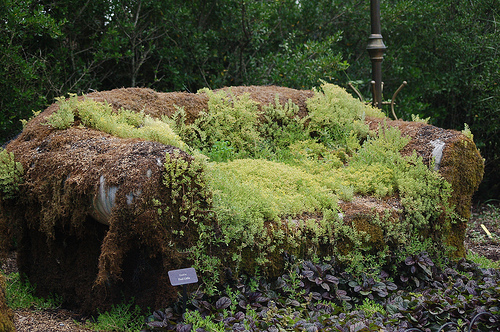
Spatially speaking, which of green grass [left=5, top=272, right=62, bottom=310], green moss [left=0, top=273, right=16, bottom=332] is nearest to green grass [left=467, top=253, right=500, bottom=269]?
green grass [left=5, top=272, right=62, bottom=310]

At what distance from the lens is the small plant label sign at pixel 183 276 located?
2.99m

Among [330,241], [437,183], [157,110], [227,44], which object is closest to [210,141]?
[157,110]

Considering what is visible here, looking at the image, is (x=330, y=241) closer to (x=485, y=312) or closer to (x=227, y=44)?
(x=485, y=312)

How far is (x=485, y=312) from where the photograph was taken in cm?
316

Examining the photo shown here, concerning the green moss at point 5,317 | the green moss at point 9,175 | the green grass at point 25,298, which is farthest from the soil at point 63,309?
the green moss at point 9,175

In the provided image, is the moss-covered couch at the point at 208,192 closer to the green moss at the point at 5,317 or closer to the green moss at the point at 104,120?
the green moss at the point at 104,120

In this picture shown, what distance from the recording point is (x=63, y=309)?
13.4ft

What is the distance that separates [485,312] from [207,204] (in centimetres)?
195

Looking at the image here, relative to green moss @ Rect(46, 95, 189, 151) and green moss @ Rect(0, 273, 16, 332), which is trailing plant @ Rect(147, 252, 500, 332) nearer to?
green moss @ Rect(0, 273, 16, 332)

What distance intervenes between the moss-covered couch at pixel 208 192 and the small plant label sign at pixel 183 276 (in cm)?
22

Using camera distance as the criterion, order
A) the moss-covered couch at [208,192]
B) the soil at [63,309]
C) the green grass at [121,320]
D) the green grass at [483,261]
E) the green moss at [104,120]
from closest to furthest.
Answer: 1. the moss-covered couch at [208,192]
2. the green grass at [121,320]
3. the soil at [63,309]
4. the green moss at [104,120]
5. the green grass at [483,261]

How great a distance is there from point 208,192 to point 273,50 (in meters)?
5.37

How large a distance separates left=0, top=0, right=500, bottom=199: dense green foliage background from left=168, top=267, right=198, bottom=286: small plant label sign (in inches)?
150

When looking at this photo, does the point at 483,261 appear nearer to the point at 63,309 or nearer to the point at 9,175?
the point at 63,309
